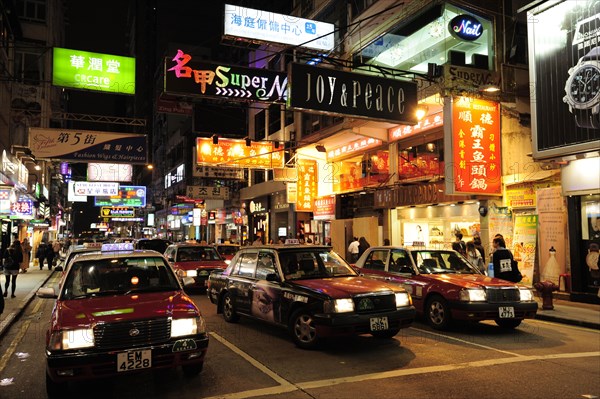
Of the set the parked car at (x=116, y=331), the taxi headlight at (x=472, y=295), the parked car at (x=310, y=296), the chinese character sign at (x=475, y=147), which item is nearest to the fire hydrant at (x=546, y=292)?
the taxi headlight at (x=472, y=295)

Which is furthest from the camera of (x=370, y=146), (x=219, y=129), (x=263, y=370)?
(x=219, y=129)

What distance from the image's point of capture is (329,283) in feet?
25.7

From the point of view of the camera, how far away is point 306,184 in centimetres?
2556

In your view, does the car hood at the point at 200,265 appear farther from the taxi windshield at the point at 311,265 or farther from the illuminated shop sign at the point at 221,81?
the taxi windshield at the point at 311,265

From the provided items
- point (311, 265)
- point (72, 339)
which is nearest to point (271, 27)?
point (311, 265)

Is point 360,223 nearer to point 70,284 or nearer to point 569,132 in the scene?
point 569,132

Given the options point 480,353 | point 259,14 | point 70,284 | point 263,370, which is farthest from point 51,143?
point 480,353

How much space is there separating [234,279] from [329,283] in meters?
2.66

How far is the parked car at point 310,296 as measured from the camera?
23.3ft

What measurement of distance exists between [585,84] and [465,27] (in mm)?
4544

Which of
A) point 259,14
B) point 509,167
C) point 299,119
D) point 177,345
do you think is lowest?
point 177,345

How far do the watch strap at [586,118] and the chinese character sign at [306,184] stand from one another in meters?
14.8

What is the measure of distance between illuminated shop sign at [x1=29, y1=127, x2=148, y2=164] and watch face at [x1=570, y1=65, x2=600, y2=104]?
15778 millimetres

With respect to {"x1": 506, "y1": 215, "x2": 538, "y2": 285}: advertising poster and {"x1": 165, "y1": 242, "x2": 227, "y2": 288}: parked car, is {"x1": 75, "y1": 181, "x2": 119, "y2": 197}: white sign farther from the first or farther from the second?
{"x1": 506, "y1": 215, "x2": 538, "y2": 285}: advertising poster
